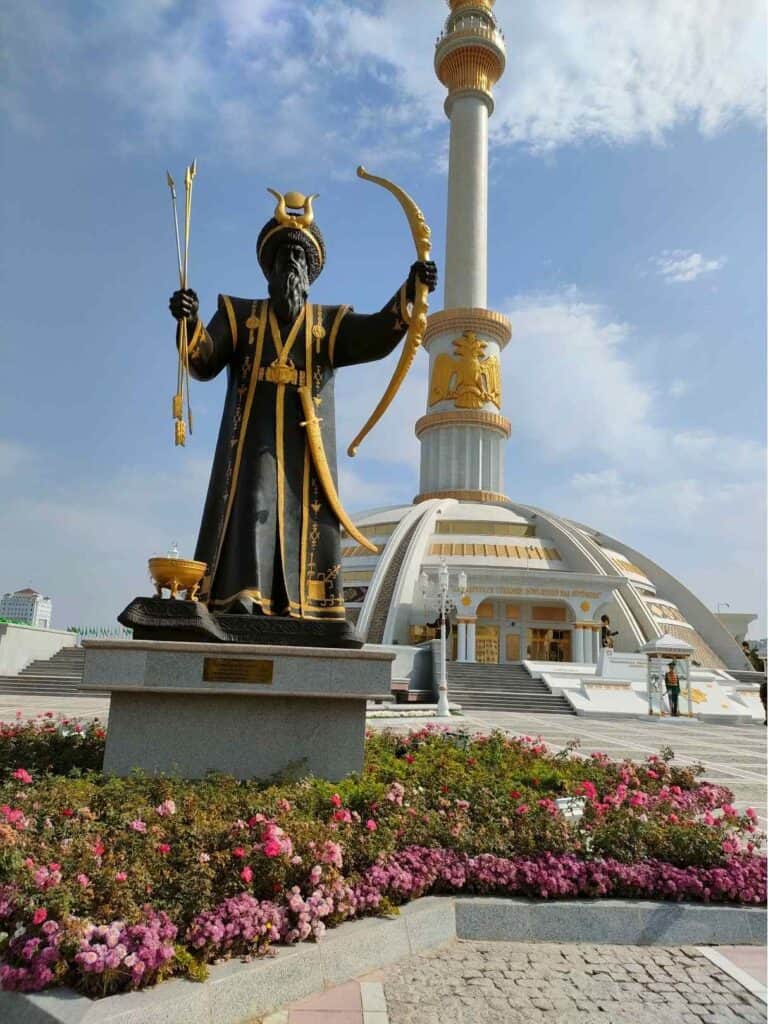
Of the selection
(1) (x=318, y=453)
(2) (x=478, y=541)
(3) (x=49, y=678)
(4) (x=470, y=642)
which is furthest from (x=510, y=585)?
(1) (x=318, y=453)

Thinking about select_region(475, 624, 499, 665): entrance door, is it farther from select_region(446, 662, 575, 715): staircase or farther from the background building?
the background building

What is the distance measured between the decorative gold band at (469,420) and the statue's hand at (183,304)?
28771mm

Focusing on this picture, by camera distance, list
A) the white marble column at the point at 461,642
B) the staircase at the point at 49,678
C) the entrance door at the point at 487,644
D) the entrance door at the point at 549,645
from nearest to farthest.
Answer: the staircase at the point at 49,678
the white marble column at the point at 461,642
the entrance door at the point at 487,644
the entrance door at the point at 549,645

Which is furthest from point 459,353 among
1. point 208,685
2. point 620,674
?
point 208,685

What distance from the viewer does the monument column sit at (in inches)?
1346

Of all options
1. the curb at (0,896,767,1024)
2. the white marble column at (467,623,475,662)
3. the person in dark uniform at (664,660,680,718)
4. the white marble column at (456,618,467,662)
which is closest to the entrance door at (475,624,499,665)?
the white marble column at (467,623,475,662)

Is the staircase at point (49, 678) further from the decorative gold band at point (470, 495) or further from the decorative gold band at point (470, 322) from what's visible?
the decorative gold band at point (470, 322)

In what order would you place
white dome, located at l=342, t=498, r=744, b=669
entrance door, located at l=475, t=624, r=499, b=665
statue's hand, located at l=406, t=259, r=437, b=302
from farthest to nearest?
1. entrance door, located at l=475, t=624, r=499, b=665
2. white dome, located at l=342, t=498, r=744, b=669
3. statue's hand, located at l=406, t=259, r=437, b=302

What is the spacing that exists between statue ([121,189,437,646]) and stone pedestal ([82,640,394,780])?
0.28m

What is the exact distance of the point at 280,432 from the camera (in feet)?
A: 19.8

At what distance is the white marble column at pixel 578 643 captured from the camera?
27766mm

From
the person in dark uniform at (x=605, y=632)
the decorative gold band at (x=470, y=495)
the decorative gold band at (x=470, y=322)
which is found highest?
the decorative gold band at (x=470, y=322)

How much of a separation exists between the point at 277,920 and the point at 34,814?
1.54 metres

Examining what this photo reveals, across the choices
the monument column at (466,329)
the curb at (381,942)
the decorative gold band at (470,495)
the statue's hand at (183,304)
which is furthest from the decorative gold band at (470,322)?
the curb at (381,942)
